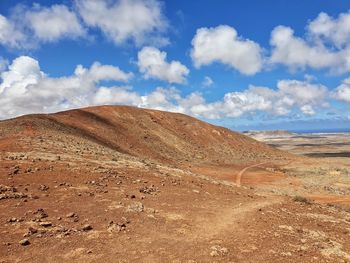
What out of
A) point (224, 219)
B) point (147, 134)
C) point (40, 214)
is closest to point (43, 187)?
point (40, 214)

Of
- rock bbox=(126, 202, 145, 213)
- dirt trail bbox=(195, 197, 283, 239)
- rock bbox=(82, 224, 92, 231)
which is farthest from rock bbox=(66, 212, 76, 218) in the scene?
dirt trail bbox=(195, 197, 283, 239)

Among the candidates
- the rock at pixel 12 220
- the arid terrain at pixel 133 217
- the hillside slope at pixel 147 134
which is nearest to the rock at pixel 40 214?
the arid terrain at pixel 133 217

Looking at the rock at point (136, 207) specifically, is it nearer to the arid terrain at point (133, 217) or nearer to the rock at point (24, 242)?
the arid terrain at point (133, 217)

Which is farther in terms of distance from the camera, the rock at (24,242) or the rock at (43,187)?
the rock at (43,187)

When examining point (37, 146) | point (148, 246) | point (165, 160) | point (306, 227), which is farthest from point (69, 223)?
point (165, 160)

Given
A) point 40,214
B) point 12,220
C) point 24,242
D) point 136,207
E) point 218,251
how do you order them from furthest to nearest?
1. point 136,207
2. point 40,214
3. point 12,220
4. point 218,251
5. point 24,242

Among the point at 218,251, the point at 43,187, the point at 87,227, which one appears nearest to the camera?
the point at 218,251

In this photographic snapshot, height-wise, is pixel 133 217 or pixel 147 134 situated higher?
pixel 147 134

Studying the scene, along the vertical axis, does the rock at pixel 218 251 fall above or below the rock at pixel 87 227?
below

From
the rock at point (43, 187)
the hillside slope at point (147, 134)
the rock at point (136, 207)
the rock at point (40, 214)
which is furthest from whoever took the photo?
the hillside slope at point (147, 134)

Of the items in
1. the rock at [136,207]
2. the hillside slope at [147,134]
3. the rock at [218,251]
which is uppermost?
the hillside slope at [147,134]

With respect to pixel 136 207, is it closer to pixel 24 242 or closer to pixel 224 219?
pixel 224 219

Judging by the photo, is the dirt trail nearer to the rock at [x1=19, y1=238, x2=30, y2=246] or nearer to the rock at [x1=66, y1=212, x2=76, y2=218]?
the rock at [x1=66, y1=212, x2=76, y2=218]

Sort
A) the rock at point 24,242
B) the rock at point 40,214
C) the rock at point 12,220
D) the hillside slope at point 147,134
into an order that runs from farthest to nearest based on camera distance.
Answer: the hillside slope at point 147,134, the rock at point 40,214, the rock at point 12,220, the rock at point 24,242
